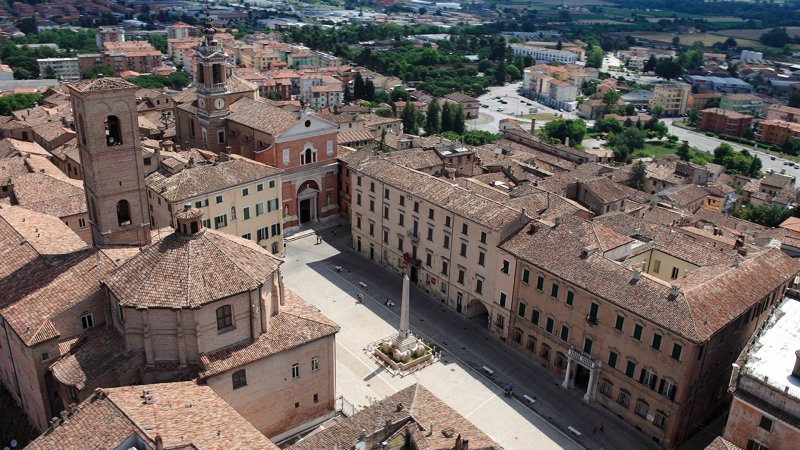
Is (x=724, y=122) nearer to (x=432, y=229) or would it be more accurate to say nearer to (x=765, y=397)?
(x=432, y=229)

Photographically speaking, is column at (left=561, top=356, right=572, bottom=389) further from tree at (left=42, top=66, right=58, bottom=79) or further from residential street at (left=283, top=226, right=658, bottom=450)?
tree at (left=42, top=66, right=58, bottom=79)

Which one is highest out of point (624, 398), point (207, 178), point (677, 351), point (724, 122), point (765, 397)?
A: point (207, 178)

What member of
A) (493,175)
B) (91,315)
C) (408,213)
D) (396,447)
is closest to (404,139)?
(493,175)

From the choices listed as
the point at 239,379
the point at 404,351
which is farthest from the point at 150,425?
the point at 404,351

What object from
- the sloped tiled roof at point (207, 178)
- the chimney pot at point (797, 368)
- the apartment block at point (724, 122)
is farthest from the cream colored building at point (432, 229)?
the apartment block at point (724, 122)

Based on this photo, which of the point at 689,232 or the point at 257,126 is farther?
the point at 257,126

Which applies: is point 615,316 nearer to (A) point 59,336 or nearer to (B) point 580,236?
(B) point 580,236
